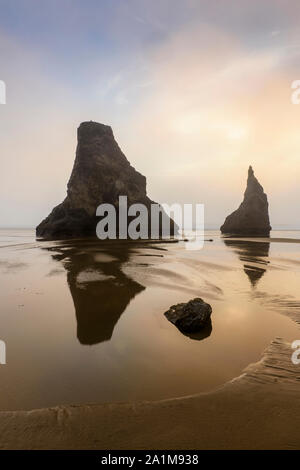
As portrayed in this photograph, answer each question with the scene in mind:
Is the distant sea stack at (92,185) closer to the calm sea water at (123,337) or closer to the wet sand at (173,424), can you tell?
the calm sea water at (123,337)

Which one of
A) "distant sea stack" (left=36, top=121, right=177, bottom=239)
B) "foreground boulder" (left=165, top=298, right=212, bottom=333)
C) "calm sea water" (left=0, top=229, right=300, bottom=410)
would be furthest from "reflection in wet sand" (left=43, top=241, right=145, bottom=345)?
"distant sea stack" (left=36, top=121, right=177, bottom=239)

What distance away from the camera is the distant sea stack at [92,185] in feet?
191

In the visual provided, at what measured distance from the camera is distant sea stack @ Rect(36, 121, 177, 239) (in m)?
58.2

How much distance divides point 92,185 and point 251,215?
193 ft

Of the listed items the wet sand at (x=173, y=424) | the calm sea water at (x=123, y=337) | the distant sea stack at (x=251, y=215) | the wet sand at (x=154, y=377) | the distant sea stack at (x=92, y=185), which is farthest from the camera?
the distant sea stack at (x=251, y=215)

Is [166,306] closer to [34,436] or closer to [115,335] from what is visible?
[115,335]

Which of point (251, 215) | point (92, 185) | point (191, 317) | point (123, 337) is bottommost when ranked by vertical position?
point (123, 337)

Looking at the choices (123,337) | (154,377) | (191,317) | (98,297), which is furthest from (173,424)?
(98,297)

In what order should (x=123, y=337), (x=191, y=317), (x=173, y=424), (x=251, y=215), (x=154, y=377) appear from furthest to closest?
(x=251, y=215) < (x=191, y=317) < (x=123, y=337) < (x=154, y=377) < (x=173, y=424)

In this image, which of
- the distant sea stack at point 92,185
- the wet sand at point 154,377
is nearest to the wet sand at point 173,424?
the wet sand at point 154,377

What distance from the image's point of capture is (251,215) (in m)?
88.4

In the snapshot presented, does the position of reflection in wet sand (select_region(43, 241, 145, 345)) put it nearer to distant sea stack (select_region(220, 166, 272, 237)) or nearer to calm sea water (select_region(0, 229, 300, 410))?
calm sea water (select_region(0, 229, 300, 410))

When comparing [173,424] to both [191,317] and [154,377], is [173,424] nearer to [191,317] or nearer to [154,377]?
[154,377]

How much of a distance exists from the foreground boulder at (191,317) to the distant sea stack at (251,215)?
86669 millimetres
